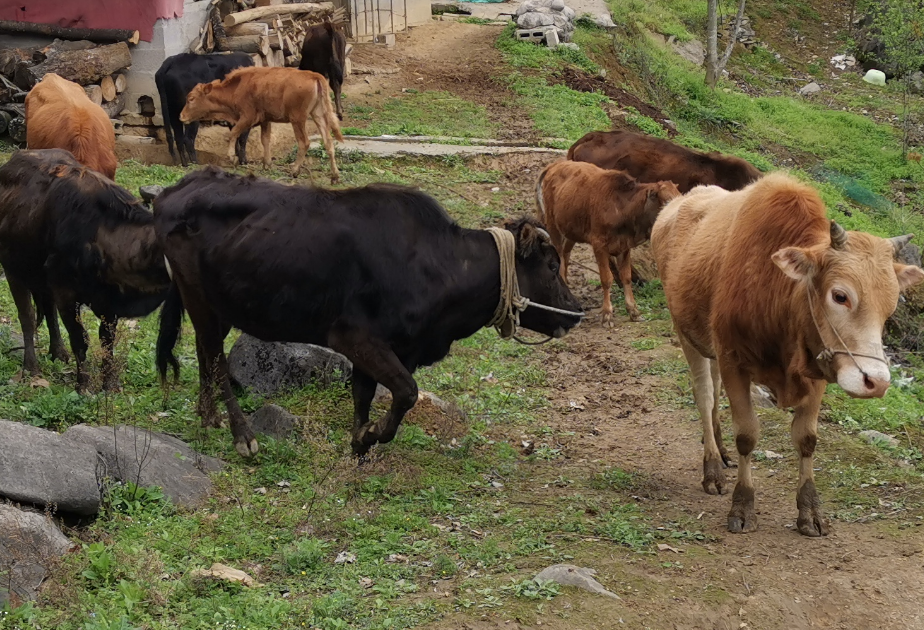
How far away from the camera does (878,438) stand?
850cm

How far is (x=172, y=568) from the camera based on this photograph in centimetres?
533

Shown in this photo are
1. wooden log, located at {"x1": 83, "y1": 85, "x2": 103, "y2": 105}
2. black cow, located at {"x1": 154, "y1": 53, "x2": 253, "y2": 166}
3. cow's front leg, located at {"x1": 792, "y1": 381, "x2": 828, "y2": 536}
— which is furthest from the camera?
black cow, located at {"x1": 154, "y1": 53, "x2": 253, "y2": 166}

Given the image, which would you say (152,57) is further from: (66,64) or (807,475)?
(807,475)

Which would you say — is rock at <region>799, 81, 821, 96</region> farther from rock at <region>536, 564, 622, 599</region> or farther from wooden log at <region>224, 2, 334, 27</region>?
rock at <region>536, 564, 622, 599</region>

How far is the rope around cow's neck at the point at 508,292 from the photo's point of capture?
23.8ft

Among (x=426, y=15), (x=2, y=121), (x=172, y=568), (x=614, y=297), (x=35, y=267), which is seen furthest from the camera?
(x=426, y=15)

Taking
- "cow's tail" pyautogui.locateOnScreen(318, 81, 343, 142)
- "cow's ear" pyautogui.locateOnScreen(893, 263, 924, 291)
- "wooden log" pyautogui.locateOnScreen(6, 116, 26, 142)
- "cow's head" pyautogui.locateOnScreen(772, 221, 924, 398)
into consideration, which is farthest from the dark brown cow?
"wooden log" pyautogui.locateOnScreen(6, 116, 26, 142)

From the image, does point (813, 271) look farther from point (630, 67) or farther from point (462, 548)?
point (630, 67)

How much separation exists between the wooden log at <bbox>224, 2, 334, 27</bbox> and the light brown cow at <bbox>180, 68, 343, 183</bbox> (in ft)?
11.7

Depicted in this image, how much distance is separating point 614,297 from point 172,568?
825 cm

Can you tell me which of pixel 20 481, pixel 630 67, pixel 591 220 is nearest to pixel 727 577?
pixel 20 481

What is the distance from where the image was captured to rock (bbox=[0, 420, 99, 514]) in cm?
545

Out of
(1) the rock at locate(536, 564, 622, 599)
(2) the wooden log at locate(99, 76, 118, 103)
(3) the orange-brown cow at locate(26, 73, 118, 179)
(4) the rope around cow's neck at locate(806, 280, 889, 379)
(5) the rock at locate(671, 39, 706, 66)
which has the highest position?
(4) the rope around cow's neck at locate(806, 280, 889, 379)

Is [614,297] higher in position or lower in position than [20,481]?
lower
